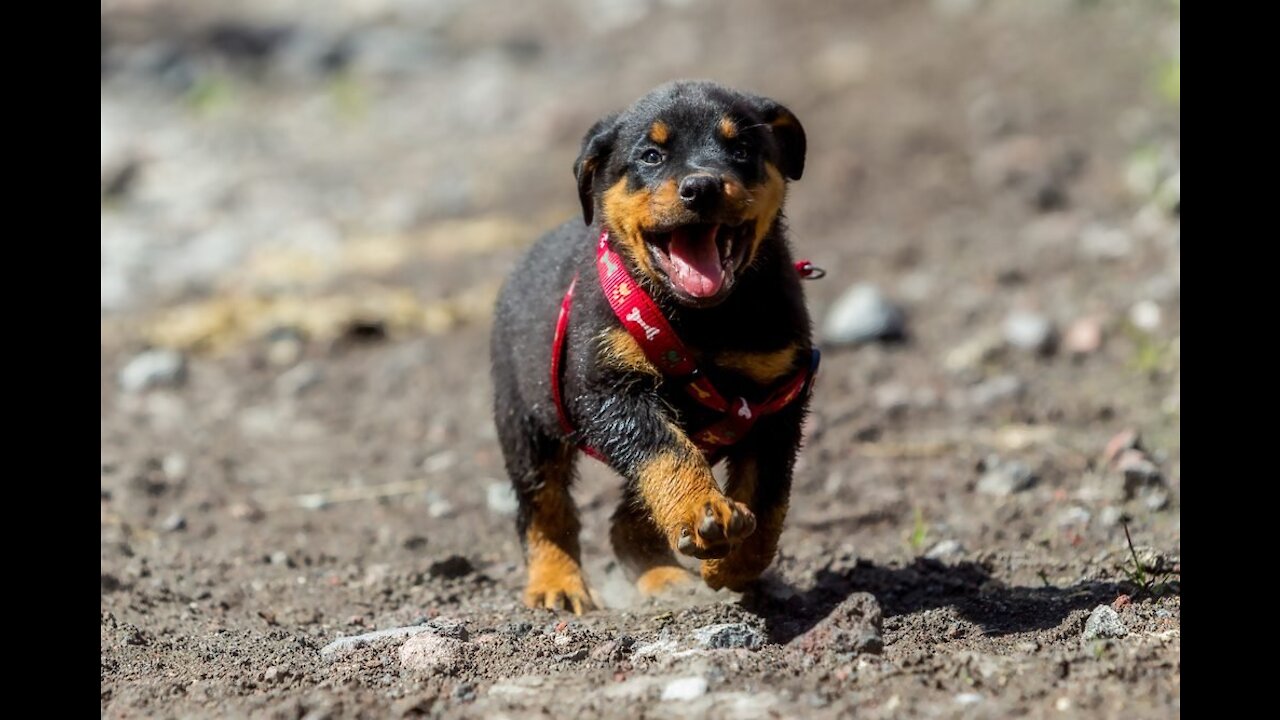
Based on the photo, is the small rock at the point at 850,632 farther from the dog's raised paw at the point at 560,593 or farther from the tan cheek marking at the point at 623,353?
the dog's raised paw at the point at 560,593

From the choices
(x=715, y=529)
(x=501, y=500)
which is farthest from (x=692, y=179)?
(x=501, y=500)

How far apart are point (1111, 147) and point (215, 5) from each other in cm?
1160

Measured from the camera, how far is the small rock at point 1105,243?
9141 mm

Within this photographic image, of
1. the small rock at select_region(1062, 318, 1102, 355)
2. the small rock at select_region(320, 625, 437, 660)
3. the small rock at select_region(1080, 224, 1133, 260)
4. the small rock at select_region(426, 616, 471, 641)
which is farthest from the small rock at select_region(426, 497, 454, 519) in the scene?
the small rock at select_region(1080, 224, 1133, 260)

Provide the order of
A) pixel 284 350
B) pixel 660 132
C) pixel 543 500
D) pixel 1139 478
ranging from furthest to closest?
1. pixel 284 350
2. pixel 1139 478
3. pixel 543 500
4. pixel 660 132

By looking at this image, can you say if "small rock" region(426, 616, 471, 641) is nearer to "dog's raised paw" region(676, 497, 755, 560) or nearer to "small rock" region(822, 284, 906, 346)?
"dog's raised paw" region(676, 497, 755, 560)

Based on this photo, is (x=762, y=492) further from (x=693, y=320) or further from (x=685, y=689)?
(x=685, y=689)

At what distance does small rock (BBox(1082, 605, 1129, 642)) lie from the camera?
427cm

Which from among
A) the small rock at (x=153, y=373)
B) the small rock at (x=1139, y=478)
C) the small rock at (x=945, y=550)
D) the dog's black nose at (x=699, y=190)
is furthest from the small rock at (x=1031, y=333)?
the small rock at (x=153, y=373)

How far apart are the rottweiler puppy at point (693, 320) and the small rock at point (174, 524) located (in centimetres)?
230

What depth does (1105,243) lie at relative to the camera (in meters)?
9.28

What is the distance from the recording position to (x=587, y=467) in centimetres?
762

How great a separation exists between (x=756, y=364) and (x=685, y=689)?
1217 mm
